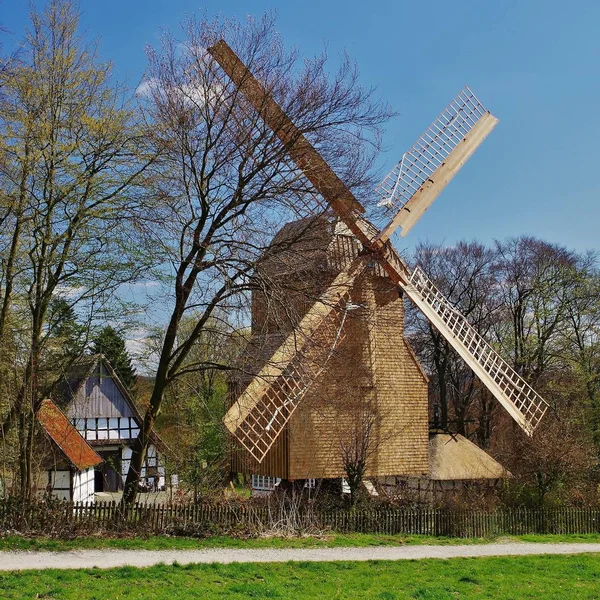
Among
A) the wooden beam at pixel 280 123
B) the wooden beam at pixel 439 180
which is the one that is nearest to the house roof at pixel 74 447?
the wooden beam at pixel 439 180

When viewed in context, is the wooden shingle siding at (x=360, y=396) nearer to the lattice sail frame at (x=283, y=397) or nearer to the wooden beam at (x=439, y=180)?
the lattice sail frame at (x=283, y=397)

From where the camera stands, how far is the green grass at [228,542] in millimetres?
12781

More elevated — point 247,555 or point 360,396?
point 360,396

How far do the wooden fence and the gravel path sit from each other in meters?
1.30

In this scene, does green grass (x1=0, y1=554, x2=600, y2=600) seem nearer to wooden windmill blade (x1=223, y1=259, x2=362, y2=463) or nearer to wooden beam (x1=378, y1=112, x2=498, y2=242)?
wooden windmill blade (x1=223, y1=259, x2=362, y2=463)

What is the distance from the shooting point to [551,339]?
106 ft

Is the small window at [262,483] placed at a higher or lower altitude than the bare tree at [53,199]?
lower

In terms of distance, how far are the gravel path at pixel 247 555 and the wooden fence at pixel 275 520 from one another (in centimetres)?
130

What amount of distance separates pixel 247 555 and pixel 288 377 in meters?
4.47

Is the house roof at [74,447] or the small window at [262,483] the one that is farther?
the house roof at [74,447]

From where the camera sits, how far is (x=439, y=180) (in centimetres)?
1958

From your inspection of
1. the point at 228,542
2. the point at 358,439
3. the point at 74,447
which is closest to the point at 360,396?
the point at 358,439

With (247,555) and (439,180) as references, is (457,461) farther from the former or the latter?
(247,555)

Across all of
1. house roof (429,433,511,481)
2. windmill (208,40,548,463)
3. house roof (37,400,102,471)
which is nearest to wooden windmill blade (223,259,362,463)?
windmill (208,40,548,463)
